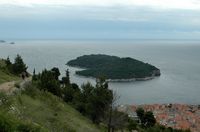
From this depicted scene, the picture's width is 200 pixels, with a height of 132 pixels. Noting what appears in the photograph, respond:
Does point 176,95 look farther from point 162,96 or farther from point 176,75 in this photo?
point 176,75

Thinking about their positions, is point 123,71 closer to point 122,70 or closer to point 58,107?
point 122,70

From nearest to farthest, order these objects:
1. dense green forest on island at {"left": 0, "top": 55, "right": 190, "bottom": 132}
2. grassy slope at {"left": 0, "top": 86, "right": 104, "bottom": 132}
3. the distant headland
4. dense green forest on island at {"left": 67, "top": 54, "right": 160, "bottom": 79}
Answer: dense green forest on island at {"left": 0, "top": 55, "right": 190, "bottom": 132}
grassy slope at {"left": 0, "top": 86, "right": 104, "bottom": 132}
the distant headland
dense green forest on island at {"left": 67, "top": 54, "right": 160, "bottom": 79}

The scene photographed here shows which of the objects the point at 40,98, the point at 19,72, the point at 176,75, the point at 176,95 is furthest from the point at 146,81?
the point at 40,98

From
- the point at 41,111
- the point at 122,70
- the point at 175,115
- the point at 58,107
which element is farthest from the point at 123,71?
the point at 41,111

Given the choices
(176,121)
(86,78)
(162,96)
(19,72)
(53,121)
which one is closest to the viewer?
(53,121)

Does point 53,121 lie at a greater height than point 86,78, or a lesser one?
greater

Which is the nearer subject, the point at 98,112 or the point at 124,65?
the point at 98,112

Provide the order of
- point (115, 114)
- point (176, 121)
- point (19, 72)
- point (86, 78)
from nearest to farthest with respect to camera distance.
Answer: point (115, 114) → point (19, 72) → point (176, 121) → point (86, 78)

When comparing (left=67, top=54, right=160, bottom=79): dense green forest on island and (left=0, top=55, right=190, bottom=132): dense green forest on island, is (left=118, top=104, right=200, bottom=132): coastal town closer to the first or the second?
(left=0, top=55, right=190, bottom=132): dense green forest on island

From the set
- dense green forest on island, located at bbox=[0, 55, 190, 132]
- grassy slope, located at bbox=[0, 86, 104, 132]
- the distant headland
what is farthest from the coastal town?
the distant headland
